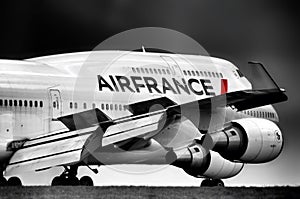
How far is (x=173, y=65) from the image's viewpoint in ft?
106

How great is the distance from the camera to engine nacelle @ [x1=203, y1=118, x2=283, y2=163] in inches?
1051

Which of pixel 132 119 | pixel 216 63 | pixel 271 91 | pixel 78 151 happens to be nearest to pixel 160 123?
pixel 132 119

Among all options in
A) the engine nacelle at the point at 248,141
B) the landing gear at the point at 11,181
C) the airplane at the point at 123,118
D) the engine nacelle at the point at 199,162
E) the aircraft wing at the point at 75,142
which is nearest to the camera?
the aircraft wing at the point at 75,142

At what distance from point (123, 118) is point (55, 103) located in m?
2.26

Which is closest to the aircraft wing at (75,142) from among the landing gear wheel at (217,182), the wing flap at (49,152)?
the wing flap at (49,152)

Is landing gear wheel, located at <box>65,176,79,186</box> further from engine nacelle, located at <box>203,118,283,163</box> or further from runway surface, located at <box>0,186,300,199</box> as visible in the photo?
runway surface, located at <box>0,186,300,199</box>

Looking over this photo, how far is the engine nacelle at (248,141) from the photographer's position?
26688 millimetres

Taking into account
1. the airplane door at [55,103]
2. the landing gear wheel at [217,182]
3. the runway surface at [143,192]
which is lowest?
the landing gear wheel at [217,182]

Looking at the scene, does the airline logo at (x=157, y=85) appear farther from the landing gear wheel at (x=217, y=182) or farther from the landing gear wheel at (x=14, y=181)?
the landing gear wheel at (x=14, y=181)

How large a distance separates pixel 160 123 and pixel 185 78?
5.00 m

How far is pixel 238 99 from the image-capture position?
25078 millimetres

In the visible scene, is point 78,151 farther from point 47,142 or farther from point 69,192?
point 69,192

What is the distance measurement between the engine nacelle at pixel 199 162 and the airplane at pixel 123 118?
35 mm

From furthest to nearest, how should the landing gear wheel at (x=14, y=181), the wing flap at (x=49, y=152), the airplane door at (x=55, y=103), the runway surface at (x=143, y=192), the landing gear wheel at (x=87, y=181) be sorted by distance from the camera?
the landing gear wheel at (x=87, y=181)
the airplane door at (x=55, y=103)
the landing gear wheel at (x=14, y=181)
the wing flap at (x=49, y=152)
the runway surface at (x=143, y=192)
